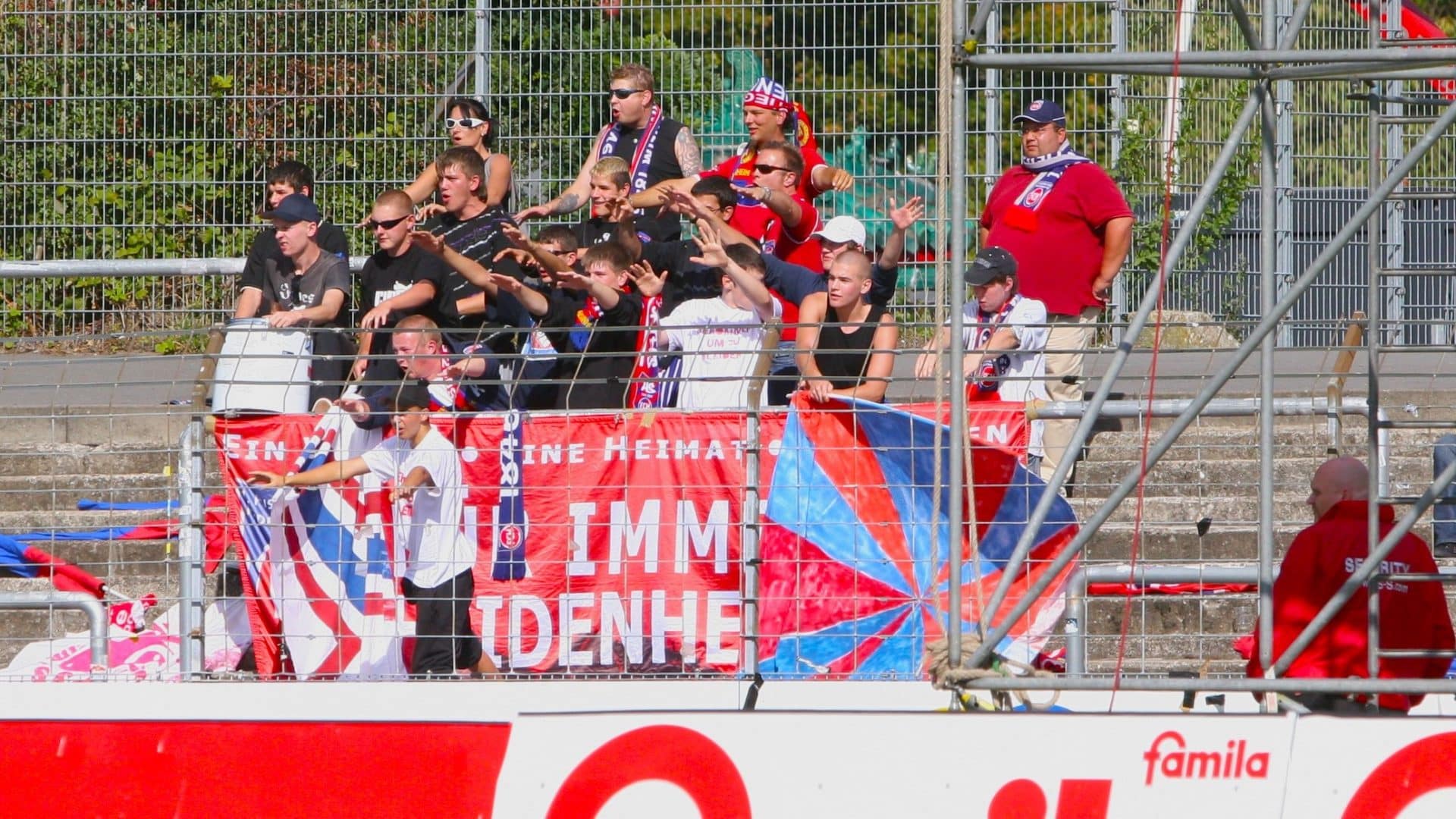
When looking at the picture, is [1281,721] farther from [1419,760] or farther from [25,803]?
[25,803]

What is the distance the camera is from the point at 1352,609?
255 inches

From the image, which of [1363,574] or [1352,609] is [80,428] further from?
[1363,574]

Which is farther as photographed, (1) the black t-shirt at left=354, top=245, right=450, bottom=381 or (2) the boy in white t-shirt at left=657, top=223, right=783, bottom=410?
(1) the black t-shirt at left=354, top=245, right=450, bottom=381

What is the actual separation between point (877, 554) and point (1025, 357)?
198 cm

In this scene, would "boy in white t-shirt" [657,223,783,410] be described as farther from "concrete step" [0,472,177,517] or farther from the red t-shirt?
"concrete step" [0,472,177,517]

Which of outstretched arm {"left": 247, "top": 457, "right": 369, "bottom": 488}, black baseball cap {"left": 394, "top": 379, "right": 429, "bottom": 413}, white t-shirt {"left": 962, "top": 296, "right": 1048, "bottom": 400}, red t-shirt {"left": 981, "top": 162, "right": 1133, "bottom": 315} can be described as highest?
red t-shirt {"left": 981, "top": 162, "right": 1133, "bottom": 315}

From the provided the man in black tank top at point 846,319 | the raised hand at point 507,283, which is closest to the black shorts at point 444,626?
the man in black tank top at point 846,319

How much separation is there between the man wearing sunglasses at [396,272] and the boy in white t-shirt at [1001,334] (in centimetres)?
268

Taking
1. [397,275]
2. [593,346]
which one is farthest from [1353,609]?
[397,275]

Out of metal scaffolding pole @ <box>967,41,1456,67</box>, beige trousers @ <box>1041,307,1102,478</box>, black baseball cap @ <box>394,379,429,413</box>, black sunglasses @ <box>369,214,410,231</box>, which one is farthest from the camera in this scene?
black sunglasses @ <box>369,214,410,231</box>

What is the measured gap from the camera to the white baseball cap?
31.1 feet

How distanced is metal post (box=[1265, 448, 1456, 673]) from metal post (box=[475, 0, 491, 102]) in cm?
810

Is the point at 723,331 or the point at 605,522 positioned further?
the point at 723,331

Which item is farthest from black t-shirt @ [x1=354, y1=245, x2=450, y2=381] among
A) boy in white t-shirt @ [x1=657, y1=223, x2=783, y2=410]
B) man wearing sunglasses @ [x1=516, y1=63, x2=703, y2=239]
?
boy in white t-shirt @ [x1=657, y1=223, x2=783, y2=410]
